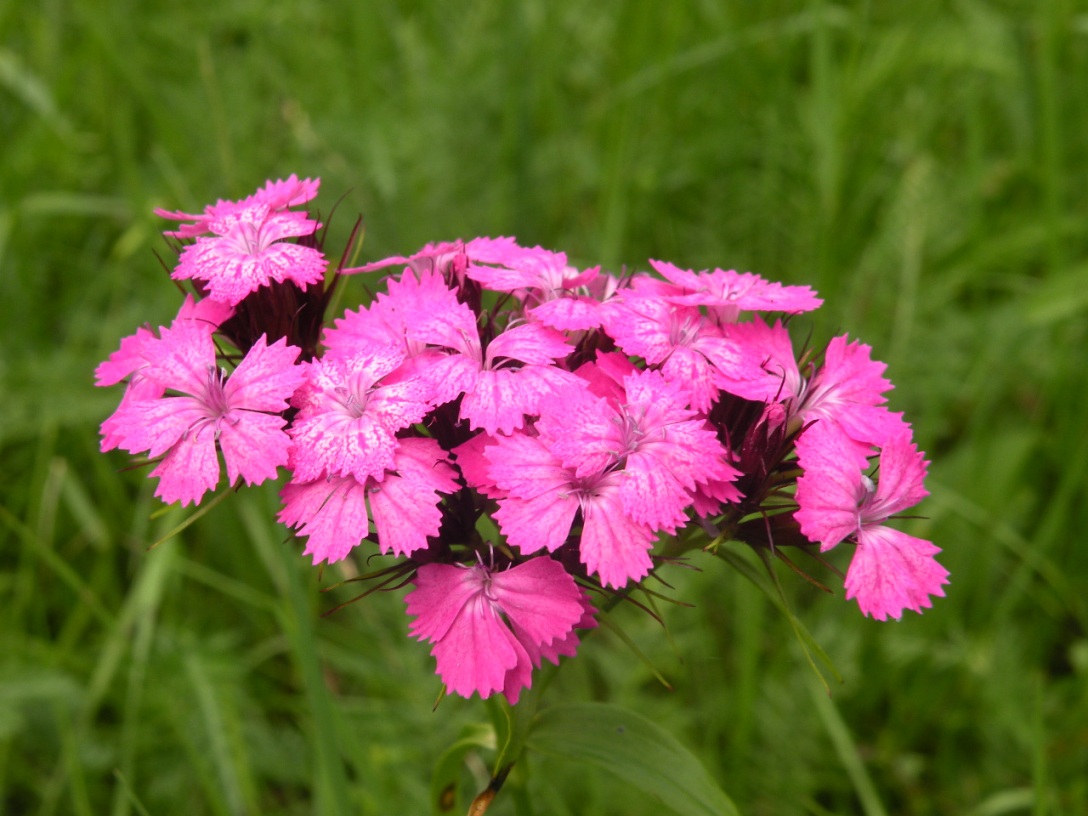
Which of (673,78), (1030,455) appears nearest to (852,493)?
(1030,455)

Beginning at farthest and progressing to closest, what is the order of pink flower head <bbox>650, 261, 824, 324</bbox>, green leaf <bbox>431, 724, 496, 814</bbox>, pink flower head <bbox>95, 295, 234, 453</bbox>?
green leaf <bbox>431, 724, 496, 814</bbox> < pink flower head <bbox>650, 261, 824, 324</bbox> < pink flower head <bbox>95, 295, 234, 453</bbox>

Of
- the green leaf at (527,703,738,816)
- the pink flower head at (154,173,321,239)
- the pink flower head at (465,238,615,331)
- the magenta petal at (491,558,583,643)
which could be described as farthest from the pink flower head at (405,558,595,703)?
the pink flower head at (154,173,321,239)

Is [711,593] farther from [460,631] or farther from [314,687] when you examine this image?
[460,631]

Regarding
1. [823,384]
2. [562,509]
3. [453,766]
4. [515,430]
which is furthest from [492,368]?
[453,766]

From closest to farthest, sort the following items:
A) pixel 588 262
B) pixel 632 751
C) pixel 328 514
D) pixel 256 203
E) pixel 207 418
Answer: pixel 328 514
pixel 207 418
pixel 632 751
pixel 256 203
pixel 588 262

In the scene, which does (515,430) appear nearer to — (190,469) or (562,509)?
(562,509)

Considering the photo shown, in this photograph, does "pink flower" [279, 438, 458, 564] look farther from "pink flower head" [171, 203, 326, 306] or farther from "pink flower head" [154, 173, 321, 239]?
"pink flower head" [154, 173, 321, 239]

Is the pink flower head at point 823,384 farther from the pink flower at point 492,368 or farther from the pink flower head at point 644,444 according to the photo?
the pink flower at point 492,368

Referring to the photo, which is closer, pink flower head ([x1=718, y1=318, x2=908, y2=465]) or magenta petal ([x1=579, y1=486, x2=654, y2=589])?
magenta petal ([x1=579, y1=486, x2=654, y2=589])
